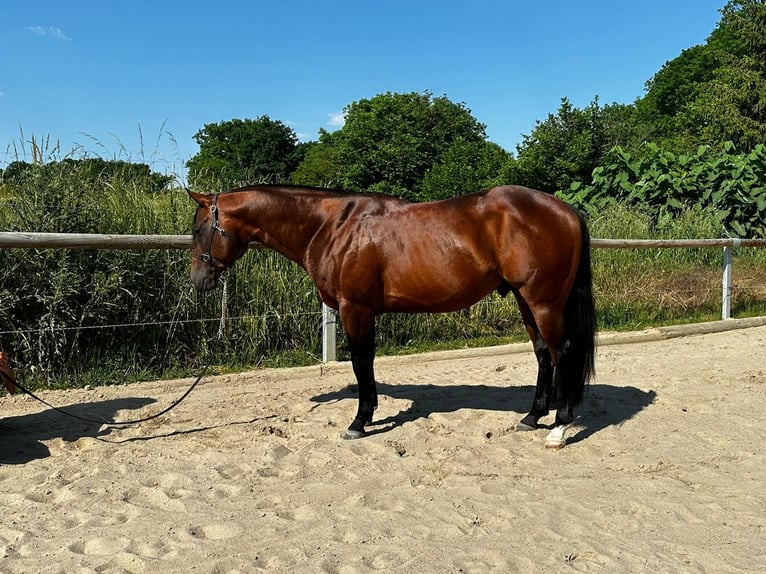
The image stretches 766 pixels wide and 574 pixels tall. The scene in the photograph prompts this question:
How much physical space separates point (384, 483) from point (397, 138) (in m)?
35.1

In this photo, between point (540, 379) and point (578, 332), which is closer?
point (578, 332)

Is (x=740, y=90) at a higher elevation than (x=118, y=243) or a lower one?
higher

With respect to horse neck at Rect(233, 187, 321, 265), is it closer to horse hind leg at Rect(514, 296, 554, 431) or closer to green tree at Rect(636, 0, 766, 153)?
horse hind leg at Rect(514, 296, 554, 431)

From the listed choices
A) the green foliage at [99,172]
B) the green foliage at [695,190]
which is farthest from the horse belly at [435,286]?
the green foliage at [695,190]

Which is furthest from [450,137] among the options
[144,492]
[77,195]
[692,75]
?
[144,492]

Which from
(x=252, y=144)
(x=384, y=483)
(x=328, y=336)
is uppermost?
(x=252, y=144)

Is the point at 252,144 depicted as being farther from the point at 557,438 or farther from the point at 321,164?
the point at 557,438

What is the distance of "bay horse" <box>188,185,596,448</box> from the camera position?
A: 144 inches

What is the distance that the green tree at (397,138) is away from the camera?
118ft

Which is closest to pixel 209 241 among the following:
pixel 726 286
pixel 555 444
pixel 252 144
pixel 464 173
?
pixel 555 444

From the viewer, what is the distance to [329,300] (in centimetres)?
392

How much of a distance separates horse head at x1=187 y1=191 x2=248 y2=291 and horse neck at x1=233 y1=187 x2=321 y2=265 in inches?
5.2

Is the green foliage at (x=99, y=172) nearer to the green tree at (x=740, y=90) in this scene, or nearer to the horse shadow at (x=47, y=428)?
the horse shadow at (x=47, y=428)

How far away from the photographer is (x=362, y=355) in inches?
152
